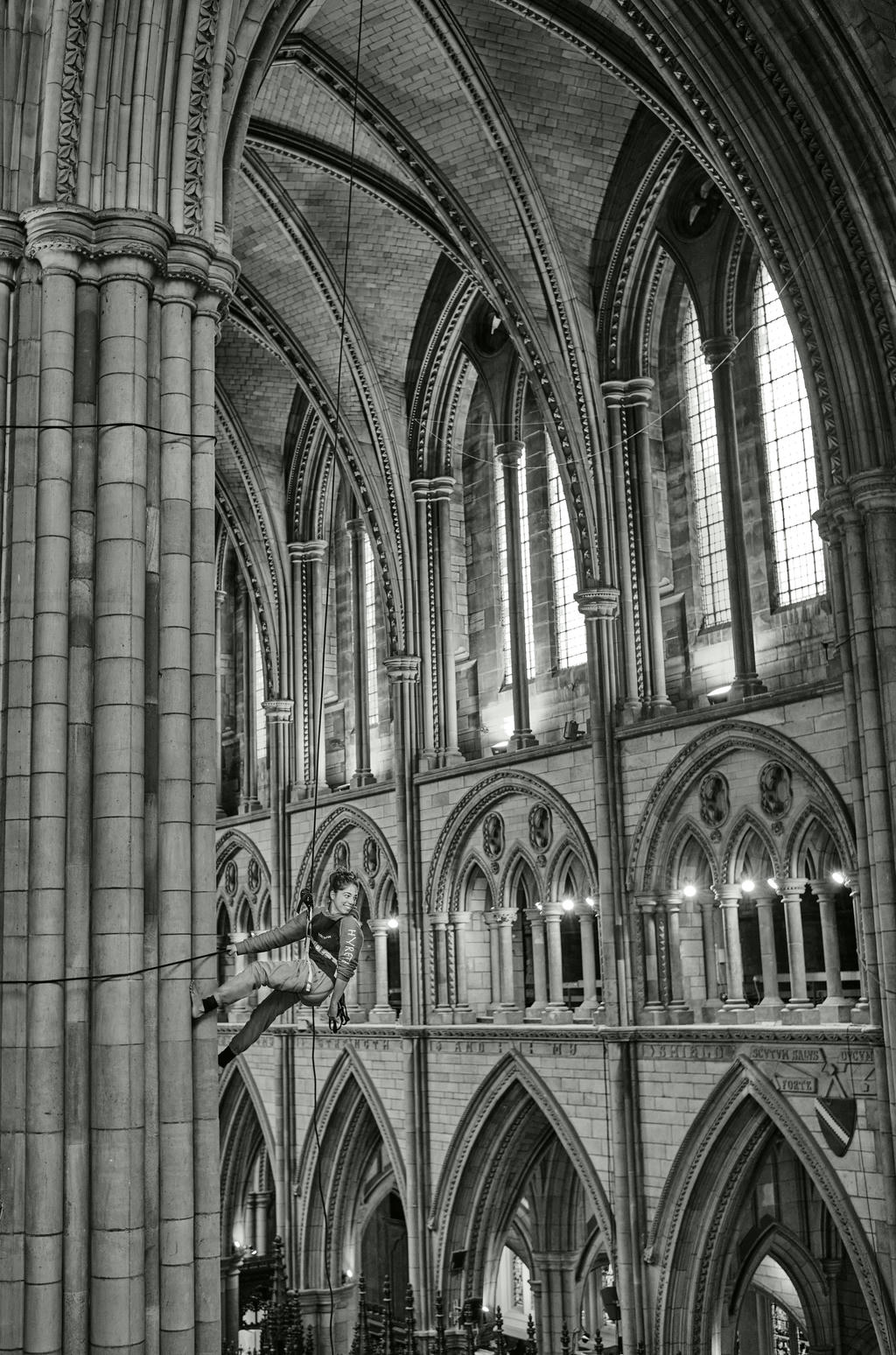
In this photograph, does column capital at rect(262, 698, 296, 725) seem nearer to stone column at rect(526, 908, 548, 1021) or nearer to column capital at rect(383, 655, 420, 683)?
column capital at rect(383, 655, 420, 683)

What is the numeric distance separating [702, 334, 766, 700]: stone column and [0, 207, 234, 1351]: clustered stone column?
11210 mm

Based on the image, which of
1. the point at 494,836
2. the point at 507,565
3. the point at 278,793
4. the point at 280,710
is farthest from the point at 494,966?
the point at 280,710

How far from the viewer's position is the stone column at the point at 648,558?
846 inches

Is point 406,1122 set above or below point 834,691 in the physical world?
below

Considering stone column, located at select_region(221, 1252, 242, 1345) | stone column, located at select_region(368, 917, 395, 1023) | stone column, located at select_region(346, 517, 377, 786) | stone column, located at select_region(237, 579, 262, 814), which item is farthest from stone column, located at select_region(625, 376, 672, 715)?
stone column, located at select_region(221, 1252, 242, 1345)

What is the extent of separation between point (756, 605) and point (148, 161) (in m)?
12.3

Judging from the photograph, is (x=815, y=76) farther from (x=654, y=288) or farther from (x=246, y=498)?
(x=246, y=498)

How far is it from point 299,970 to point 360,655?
60.2 ft

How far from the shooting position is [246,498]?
29.8 m

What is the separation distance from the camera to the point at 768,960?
19.4 m

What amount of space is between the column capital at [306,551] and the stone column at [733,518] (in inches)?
396

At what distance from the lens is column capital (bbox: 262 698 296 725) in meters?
29.1

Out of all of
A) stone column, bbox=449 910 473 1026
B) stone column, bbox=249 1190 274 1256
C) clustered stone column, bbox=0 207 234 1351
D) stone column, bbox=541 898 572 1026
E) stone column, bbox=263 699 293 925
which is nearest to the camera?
clustered stone column, bbox=0 207 234 1351

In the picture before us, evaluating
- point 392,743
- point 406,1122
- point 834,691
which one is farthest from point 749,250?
point 406,1122
